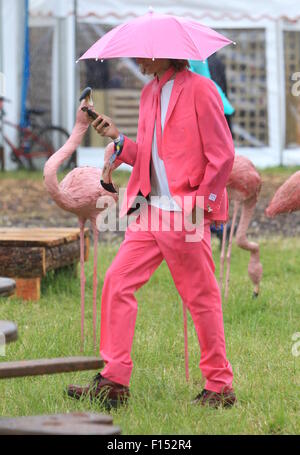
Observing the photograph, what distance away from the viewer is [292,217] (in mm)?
10758

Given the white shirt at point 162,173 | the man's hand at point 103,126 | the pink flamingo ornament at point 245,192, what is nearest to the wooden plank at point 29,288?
the pink flamingo ornament at point 245,192

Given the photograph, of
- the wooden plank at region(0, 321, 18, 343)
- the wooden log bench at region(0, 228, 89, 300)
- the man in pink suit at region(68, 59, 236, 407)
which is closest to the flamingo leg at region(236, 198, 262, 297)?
the wooden log bench at region(0, 228, 89, 300)

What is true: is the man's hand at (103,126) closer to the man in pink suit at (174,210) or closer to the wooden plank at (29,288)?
the man in pink suit at (174,210)

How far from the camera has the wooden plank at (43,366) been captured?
11.0 feet

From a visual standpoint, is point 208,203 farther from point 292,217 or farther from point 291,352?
point 292,217

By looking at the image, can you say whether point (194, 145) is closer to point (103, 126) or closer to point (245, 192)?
point (103, 126)

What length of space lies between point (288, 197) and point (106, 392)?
2258mm

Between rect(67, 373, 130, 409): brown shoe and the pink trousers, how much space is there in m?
0.03

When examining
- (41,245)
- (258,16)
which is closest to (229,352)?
(41,245)

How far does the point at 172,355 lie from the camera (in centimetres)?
515

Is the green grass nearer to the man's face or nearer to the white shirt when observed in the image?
the white shirt

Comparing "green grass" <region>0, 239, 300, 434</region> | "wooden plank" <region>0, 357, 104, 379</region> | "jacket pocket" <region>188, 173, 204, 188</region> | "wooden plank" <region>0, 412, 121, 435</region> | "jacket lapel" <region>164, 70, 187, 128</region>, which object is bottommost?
"green grass" <region>0, 239, 300, 434</region>

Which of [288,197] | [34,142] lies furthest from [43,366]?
[34,142]

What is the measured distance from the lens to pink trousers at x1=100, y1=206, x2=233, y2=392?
4.12 m
